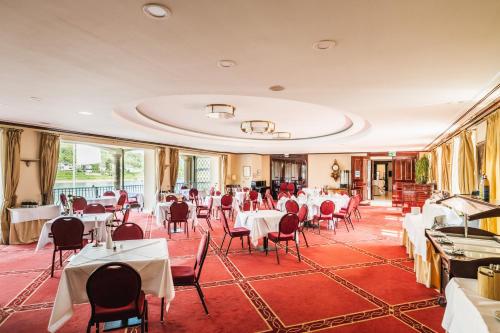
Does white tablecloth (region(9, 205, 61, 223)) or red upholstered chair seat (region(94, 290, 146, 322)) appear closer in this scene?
red upholstered chair seat (region(94, 290, 146, 322))

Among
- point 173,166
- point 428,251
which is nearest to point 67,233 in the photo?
point 428,251

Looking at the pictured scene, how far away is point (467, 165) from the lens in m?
Answer: 6.20

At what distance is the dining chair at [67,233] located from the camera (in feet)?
15.1

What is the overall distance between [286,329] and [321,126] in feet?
20.9

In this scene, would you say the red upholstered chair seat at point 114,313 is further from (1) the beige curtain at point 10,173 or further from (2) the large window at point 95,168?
(2) the large window at point 95,168

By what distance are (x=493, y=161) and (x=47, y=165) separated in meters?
9.53

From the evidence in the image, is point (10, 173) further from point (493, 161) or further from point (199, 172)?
point (199, 172)

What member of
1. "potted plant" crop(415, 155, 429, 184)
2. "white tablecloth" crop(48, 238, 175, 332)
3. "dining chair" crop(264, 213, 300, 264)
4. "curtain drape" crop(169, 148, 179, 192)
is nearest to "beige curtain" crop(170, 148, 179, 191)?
"curtain drape" crop(169, 148, 179, 192)

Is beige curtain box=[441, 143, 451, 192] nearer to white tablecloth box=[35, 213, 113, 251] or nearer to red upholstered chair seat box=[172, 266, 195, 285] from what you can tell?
red upholstered chair seat box=[172, 266, 195, 285]

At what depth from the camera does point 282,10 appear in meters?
1.98

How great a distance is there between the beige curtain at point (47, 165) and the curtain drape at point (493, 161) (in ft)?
31.1

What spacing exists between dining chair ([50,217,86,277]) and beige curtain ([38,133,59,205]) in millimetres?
3506

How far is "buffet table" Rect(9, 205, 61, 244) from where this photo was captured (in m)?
6.56

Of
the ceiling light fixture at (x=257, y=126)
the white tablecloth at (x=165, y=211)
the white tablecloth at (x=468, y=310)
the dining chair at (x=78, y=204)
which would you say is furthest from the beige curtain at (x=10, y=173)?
the white tablecloth at (x=468, y=310)
